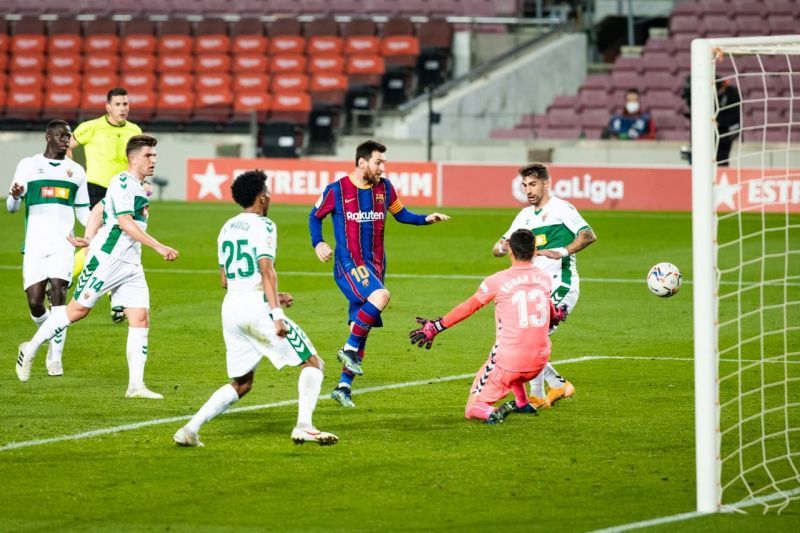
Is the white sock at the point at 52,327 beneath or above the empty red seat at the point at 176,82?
beneath

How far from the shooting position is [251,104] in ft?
113

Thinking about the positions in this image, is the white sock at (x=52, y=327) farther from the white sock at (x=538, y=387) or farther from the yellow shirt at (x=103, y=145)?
the yellow shirt at (x=103, y=145)

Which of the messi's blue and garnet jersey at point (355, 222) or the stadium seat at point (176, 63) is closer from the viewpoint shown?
the messi's blue and garnet jersey at point (355, 222)

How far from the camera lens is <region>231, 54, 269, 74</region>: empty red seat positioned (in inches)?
1383

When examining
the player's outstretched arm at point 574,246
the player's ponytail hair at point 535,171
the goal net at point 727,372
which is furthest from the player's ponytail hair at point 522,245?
the goal net at point 727,372

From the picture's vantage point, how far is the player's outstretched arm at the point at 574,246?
9.87m

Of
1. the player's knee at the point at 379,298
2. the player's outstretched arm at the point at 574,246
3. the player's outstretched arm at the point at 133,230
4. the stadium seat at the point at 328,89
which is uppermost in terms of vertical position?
the stadium seat at the point at 328,89

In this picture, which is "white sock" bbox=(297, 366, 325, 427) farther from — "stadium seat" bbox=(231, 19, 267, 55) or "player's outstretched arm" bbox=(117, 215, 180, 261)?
"stadium seat" bbox=(231, 19, 267, 55)

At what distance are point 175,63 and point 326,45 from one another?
4.06 m

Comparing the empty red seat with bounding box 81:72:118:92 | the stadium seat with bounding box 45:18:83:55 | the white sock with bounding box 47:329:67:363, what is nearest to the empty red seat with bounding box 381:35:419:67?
the empty red seat with bounding box 81:72:118:92

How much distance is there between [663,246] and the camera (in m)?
21.9

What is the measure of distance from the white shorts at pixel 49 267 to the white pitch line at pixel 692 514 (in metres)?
6.44

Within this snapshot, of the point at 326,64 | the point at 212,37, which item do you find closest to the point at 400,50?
the point at 326,64

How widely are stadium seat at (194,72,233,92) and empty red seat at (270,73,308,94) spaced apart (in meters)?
1.19
